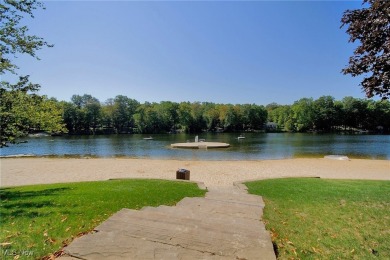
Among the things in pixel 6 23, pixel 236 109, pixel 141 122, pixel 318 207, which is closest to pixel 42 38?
pixel 6 23

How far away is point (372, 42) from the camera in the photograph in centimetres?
573

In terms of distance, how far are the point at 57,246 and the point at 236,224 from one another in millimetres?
3215

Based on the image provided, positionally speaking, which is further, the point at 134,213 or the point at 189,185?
the point at 189,185

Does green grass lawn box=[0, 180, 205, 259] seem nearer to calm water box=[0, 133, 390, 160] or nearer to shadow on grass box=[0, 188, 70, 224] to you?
shadow on grass box=[0, 188, 70, 224]

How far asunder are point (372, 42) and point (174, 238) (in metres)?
6.04

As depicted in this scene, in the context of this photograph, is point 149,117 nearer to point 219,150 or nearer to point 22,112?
point 219,150

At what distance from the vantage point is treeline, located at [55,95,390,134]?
102 metres

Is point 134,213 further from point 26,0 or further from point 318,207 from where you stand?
point 26,0

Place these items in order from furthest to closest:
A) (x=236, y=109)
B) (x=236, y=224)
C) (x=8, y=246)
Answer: (x=236, y=109)
(x=236, y=224)
(x=8, y=246)

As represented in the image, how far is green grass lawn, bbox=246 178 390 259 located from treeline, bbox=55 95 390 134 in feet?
310

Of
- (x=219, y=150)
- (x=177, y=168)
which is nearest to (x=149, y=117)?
(x=219, y=150)

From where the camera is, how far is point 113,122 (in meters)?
103

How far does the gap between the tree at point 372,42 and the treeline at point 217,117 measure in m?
96.7

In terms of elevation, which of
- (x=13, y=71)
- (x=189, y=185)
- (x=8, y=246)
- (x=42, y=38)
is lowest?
(x=189, y=185)
